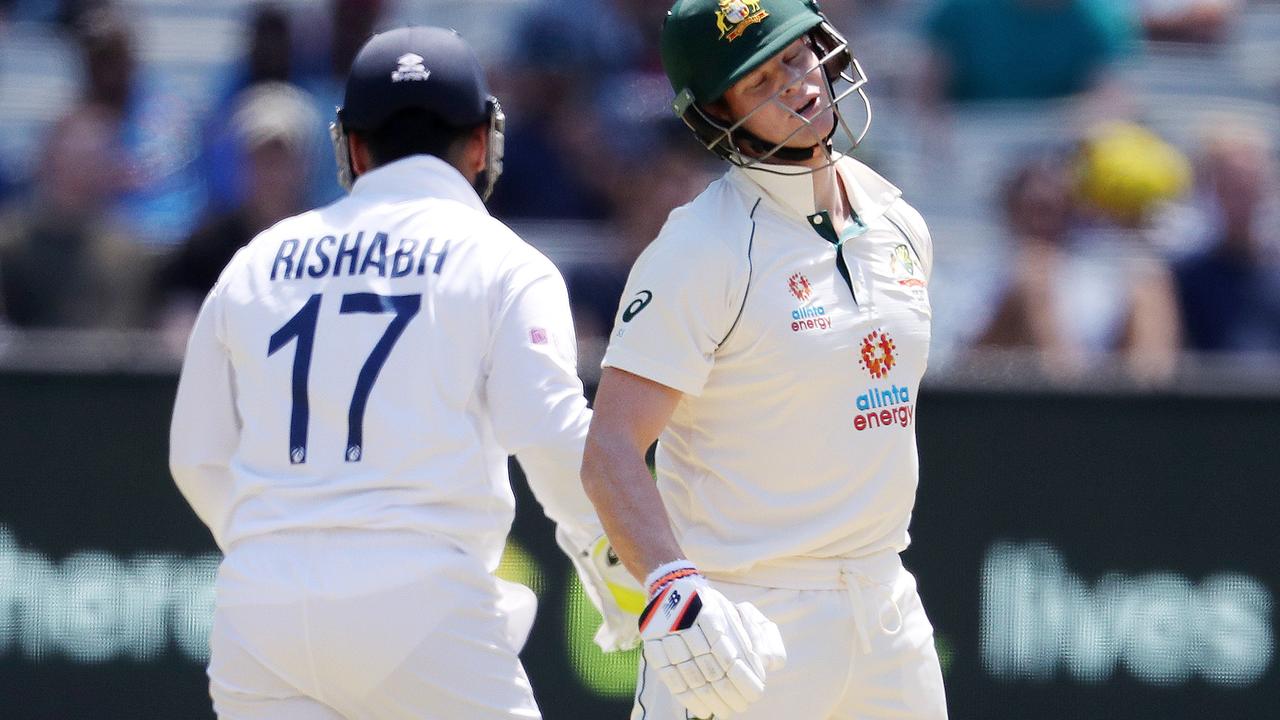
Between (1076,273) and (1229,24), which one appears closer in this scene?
(1076,273)

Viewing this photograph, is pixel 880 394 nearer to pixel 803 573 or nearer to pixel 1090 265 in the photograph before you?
pixel 803 573

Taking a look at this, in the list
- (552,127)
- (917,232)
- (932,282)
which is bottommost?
(932,282)

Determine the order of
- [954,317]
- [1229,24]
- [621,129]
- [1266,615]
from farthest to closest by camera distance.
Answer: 1. [1229,24]
2. [621,129]
3. [954,317]
4. [1266,615]

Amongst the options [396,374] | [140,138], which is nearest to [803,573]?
[396,374]

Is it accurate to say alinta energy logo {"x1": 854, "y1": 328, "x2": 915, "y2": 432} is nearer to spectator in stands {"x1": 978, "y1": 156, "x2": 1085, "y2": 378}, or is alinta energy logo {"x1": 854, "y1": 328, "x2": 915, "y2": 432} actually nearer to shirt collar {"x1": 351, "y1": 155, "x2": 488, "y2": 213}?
shirt collar {"x1": 351, "y1": 155, "x2": 488, "y2": 213}

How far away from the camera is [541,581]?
5.80 m

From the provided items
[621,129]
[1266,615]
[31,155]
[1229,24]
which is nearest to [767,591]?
[1266,615]

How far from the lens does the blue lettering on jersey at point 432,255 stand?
3447 millimetres

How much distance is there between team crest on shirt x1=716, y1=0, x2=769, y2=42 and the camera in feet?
11.3

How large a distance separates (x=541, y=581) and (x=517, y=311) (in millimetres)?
2498

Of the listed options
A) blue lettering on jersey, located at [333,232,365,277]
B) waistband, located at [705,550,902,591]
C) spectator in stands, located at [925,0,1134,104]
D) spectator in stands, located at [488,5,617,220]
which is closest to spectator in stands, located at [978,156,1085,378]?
spectator in stands, located at [925,0,1134,104]

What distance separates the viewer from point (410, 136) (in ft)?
12.2

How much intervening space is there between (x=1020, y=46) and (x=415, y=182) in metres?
5.44

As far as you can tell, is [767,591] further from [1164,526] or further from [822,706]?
[1164,526]
